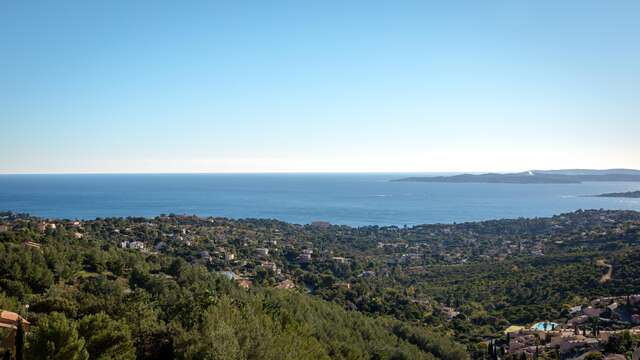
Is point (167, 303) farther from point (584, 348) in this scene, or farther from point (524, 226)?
point (524, 226)

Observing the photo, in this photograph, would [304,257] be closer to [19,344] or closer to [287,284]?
[287,284]

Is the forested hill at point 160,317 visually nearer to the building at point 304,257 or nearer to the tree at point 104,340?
the tree at point 104,340

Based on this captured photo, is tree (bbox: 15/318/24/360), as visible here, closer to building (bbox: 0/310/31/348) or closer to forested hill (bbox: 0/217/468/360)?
forested hill (bbox: 0/217/468/360)

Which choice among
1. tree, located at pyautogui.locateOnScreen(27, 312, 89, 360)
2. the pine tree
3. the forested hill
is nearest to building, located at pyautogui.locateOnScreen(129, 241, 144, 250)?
the forested hill

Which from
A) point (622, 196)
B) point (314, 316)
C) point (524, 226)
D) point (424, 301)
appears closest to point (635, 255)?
point (424, 301)

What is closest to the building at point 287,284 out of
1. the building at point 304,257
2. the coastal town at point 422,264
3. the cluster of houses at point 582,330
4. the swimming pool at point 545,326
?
the coastal town at point 422,264
